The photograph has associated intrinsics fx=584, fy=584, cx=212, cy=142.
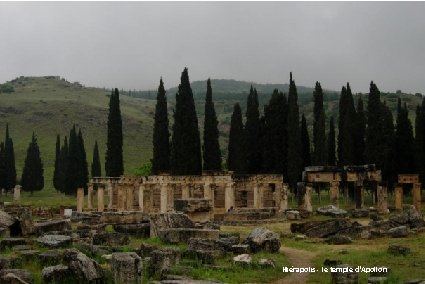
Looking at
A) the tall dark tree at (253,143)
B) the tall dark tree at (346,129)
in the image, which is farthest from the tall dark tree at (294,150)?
the tall dark tree at (253,143)

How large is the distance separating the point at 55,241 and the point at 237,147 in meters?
41.7

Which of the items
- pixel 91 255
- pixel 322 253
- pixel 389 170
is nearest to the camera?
pixel 91 255

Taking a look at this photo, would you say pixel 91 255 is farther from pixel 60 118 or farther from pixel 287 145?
pixel 60 118

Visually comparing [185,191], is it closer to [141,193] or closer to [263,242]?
[141,193]

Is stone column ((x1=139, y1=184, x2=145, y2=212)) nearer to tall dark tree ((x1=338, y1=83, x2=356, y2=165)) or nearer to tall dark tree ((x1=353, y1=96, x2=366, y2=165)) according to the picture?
tall dark tree ((x1=338, y1=83, x2=356, y2=165))

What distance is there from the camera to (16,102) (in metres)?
145

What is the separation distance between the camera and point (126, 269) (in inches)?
644

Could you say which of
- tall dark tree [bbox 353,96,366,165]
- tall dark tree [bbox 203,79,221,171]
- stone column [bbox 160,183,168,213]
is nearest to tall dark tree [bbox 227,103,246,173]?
tall dark tree [bbox 203,79,221,171]

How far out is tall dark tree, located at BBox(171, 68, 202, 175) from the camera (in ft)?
184

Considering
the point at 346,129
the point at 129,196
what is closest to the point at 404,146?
the point at 346,129

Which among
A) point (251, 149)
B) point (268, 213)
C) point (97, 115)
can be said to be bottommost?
point (268, 213)

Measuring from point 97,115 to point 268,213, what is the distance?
103181 millimetres

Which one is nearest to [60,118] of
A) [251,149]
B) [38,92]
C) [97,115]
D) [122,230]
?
[97,115]

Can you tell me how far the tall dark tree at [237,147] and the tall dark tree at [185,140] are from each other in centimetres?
566
